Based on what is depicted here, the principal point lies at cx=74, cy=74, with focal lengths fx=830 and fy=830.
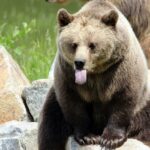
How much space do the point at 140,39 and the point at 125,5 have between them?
17.3 inches

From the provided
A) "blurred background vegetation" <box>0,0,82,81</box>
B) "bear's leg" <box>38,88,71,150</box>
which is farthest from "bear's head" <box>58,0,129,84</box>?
"blurred background vegetation" <box>0,0,82,81</box>

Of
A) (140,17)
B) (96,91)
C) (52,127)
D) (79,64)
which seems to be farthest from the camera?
(140,17)

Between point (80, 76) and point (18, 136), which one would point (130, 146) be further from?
point (18, 136)

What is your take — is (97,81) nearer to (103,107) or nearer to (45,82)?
(103,107)

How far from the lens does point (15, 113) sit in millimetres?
9609

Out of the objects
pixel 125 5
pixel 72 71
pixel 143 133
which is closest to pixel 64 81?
pixel 72 71

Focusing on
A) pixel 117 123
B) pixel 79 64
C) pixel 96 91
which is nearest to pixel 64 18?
pixel 79 64

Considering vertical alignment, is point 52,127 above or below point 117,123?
below

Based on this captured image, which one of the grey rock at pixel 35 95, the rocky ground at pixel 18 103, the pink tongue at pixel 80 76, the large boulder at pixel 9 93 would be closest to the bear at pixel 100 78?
the pink tongue at pixel 80 76

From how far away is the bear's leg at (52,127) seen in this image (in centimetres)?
721

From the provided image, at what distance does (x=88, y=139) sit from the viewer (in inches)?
268

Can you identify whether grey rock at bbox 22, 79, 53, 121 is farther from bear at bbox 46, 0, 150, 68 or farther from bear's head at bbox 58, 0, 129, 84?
Result: bear's head at bbox 58, 0, 129, 84

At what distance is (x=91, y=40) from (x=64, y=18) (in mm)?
373

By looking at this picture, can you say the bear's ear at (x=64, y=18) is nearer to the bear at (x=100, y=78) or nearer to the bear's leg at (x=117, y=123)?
the bear at (x=100, y=78)
